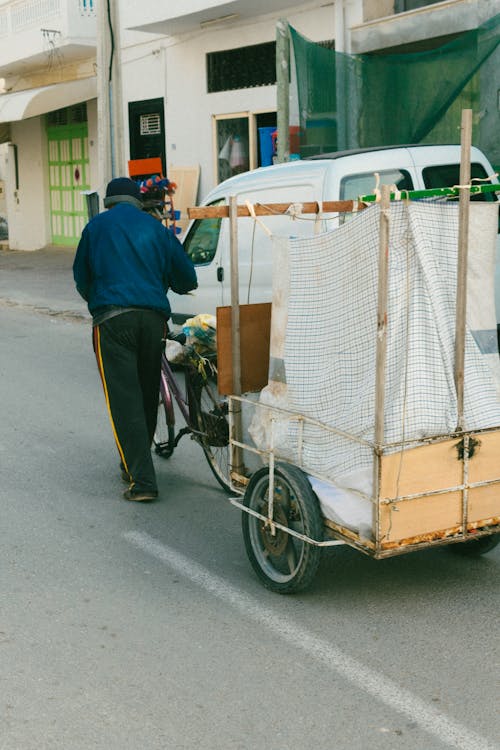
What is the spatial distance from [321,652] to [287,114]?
28.0 ft

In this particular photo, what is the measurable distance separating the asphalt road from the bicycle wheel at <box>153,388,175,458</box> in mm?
594

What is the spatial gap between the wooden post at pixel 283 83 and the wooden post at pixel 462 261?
758cm

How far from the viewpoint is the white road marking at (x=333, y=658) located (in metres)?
3.33

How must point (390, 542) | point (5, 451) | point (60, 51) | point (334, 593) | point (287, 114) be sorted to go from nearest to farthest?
point (390, 542), point (334, 593), point (5, 451), point (287, 114), point (60, 51)

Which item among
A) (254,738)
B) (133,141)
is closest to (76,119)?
(133,141)

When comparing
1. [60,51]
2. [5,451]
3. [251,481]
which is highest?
[60,51]

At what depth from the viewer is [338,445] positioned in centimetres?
429

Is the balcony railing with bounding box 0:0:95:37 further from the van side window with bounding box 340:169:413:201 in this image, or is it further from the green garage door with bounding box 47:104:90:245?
the van side window with bounding box 340:169:413:201

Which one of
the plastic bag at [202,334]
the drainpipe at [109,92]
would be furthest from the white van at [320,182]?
the drainpipe at [109,92]

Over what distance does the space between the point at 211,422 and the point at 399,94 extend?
6793 millimetres

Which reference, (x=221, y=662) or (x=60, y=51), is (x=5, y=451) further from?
(x=60, y=51)

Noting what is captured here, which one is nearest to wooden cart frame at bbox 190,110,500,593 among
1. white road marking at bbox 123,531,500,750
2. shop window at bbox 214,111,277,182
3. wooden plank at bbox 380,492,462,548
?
wooden plank at bbox 380,492,462,548

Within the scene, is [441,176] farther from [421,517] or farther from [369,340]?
[421,517]

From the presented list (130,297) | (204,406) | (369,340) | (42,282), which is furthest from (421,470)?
(42,282)
